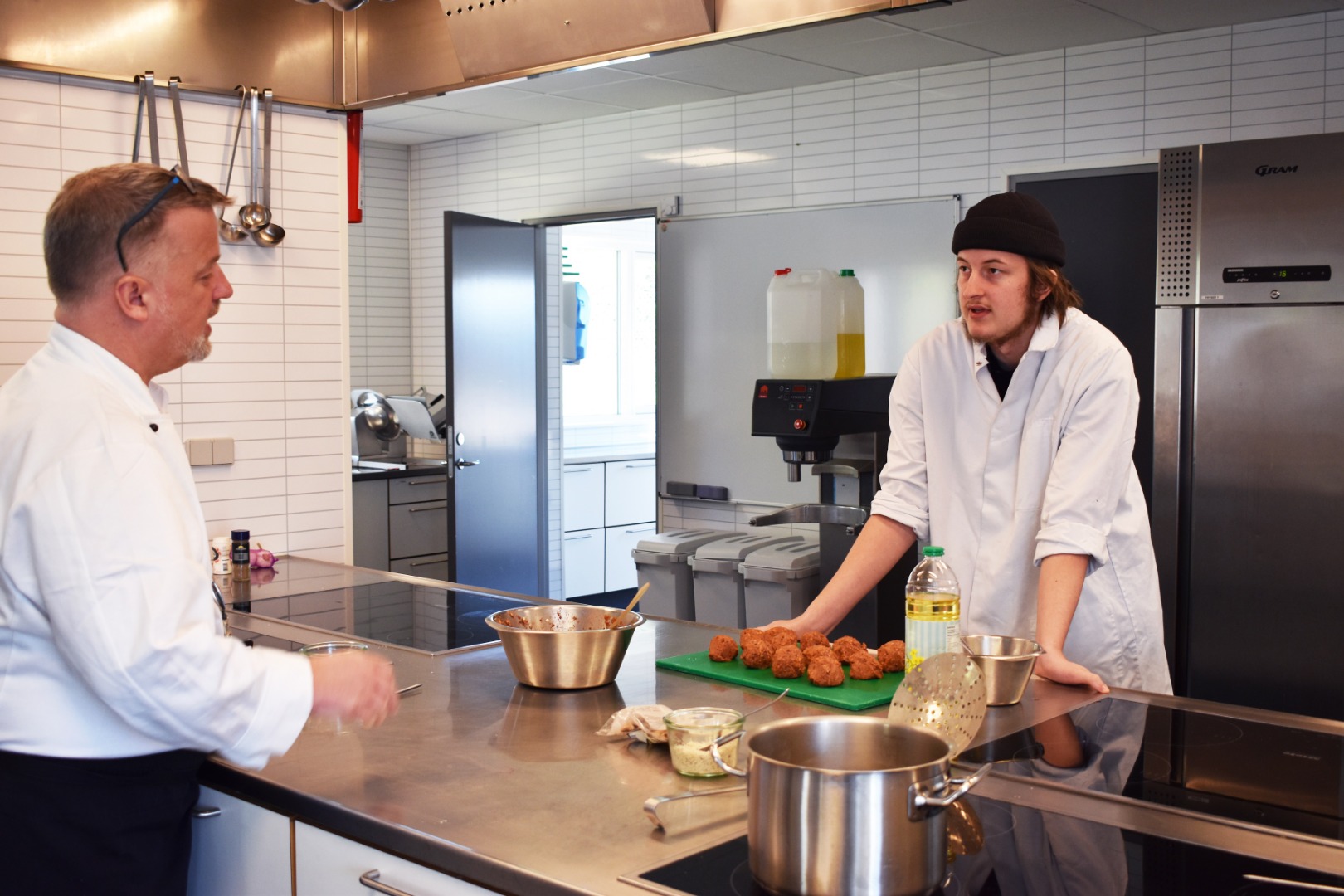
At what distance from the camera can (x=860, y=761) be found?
1.30 meters

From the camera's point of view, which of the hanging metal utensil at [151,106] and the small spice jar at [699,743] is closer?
the small spice jar at [699,743]

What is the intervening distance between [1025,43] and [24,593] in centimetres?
415

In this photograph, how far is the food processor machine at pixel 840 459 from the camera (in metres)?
3.78

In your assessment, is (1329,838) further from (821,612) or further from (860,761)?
(821,612)

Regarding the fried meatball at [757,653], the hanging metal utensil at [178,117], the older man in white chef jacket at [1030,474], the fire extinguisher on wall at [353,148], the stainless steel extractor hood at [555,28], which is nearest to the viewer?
the fried meatball at [757,653]

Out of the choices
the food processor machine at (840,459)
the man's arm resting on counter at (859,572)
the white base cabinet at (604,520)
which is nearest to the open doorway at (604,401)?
the white base cabinet at (604,520)

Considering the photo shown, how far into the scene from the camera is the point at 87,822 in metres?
1.53

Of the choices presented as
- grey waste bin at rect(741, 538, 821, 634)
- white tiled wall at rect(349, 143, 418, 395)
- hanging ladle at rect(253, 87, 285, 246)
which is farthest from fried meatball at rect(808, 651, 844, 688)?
white tiled wall at rect(349, 143, 418, 395)

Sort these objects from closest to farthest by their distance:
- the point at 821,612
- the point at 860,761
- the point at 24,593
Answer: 1. the point at 860,761
2. the point at 24,593
3. the point at 821,612

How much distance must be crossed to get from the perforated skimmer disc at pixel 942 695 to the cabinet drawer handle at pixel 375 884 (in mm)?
659

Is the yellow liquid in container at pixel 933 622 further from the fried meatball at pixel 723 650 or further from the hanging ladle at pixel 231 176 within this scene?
the hanging ladle at pixel 231 176

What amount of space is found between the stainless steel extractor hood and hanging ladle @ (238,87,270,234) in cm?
77

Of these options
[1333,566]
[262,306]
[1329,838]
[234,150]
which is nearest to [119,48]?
[234,150]

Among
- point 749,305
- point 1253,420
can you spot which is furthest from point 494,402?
point 1253,420
